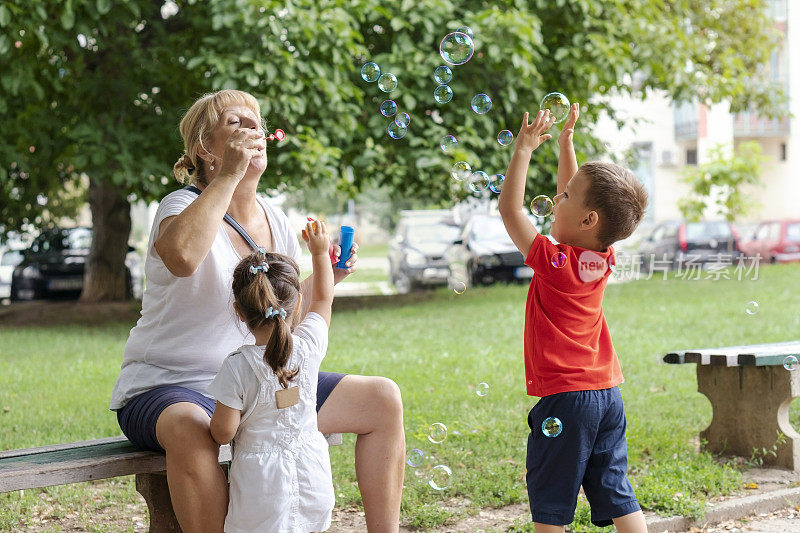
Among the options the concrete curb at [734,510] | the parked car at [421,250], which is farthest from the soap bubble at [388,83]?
the parked car at [421,250]

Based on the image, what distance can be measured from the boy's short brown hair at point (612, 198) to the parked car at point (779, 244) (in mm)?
19384

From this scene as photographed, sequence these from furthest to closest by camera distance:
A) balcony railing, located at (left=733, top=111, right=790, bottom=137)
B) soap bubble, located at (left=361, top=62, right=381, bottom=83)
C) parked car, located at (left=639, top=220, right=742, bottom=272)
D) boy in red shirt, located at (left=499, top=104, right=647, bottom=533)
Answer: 1. balcony railing, located at (left=733, top=111, right=790, bottom=137)
2. parked car, located at (left=639, top=220, right=742, bottom=272)
3. soap bubble, located at (left=361, top=62, right=381, bottom=83)
4. boy in red shirt, located at (left=499, top=104, right=647, bottom=533)

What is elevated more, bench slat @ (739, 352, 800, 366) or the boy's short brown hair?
the boy's short brown hair

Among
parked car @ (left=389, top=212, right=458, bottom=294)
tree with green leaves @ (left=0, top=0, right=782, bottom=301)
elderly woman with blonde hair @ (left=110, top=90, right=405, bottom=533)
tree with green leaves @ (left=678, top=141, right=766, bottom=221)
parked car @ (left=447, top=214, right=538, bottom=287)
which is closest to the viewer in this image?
elderly woman with blonde hair @ (left=110, top=90, right=405, bottom=533)

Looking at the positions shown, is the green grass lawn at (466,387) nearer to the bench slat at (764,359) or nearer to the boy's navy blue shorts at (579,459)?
the bench slat at (764,359)

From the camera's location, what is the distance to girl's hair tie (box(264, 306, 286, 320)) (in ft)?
8.68

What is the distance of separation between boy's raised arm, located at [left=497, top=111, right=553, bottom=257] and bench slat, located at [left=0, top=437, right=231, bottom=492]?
111 cm

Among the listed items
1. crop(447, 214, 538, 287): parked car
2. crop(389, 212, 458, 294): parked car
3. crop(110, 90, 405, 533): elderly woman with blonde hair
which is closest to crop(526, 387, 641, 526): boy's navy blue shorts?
crop(110, 90, 405, 533): elderly woman with blonde hair

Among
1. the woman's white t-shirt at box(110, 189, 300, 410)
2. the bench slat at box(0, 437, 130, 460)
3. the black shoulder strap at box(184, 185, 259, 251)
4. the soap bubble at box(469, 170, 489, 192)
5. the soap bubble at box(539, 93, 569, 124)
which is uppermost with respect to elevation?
the soap bubble at box(539, 93, 569, 124)

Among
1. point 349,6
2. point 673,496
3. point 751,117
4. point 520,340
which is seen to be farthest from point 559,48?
point 751,117

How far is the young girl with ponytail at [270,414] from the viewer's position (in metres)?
2.67

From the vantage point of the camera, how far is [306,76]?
920 cm

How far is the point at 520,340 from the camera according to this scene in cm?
871

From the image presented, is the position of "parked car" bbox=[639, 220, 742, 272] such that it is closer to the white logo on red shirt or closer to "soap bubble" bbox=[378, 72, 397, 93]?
"soap bubble" bbox=[378, 72, 397, 93]
